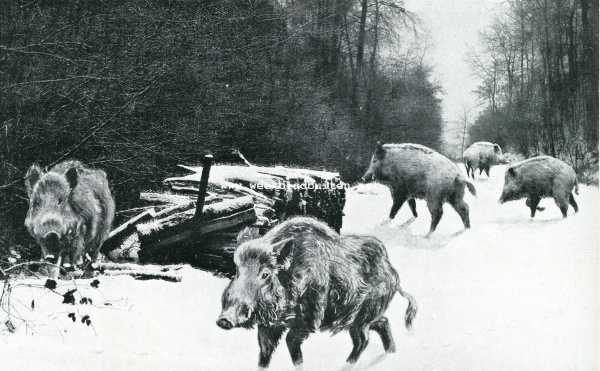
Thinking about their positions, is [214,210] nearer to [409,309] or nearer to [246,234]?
[246,234]

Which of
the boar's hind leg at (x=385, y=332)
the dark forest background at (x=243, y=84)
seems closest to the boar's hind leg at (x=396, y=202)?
the dark forest background at (x=243, y=84)

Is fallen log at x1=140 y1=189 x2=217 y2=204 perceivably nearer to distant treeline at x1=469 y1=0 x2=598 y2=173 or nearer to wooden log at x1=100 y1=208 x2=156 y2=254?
wooden log at x1=100 y1=208 x2=156 y2=254

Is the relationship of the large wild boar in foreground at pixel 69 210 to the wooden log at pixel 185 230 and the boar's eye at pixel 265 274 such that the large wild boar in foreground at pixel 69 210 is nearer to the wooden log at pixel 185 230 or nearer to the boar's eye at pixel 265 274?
the wooden log at pixel 185 230

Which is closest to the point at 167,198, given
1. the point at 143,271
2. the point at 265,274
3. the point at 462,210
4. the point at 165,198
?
the point at 165,198

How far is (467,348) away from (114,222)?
2500 mm

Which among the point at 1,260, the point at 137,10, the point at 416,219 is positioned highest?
the point at 137,10

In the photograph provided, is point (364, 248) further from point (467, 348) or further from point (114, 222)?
point (114, 222)

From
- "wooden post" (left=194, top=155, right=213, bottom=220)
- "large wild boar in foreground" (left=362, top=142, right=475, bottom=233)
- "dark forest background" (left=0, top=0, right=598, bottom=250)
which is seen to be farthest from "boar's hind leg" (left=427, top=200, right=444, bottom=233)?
"wooden post" (left=194, top=155, right=213, bottom=220)

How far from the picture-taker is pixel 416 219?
191 inches

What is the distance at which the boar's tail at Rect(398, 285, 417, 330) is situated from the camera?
4355 mm

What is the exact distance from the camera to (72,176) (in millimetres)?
4656

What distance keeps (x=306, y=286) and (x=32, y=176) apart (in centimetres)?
210

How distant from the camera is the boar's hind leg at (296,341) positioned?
13.2 ft

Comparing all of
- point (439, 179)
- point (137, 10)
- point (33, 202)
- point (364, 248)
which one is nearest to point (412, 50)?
point (439, 179)
